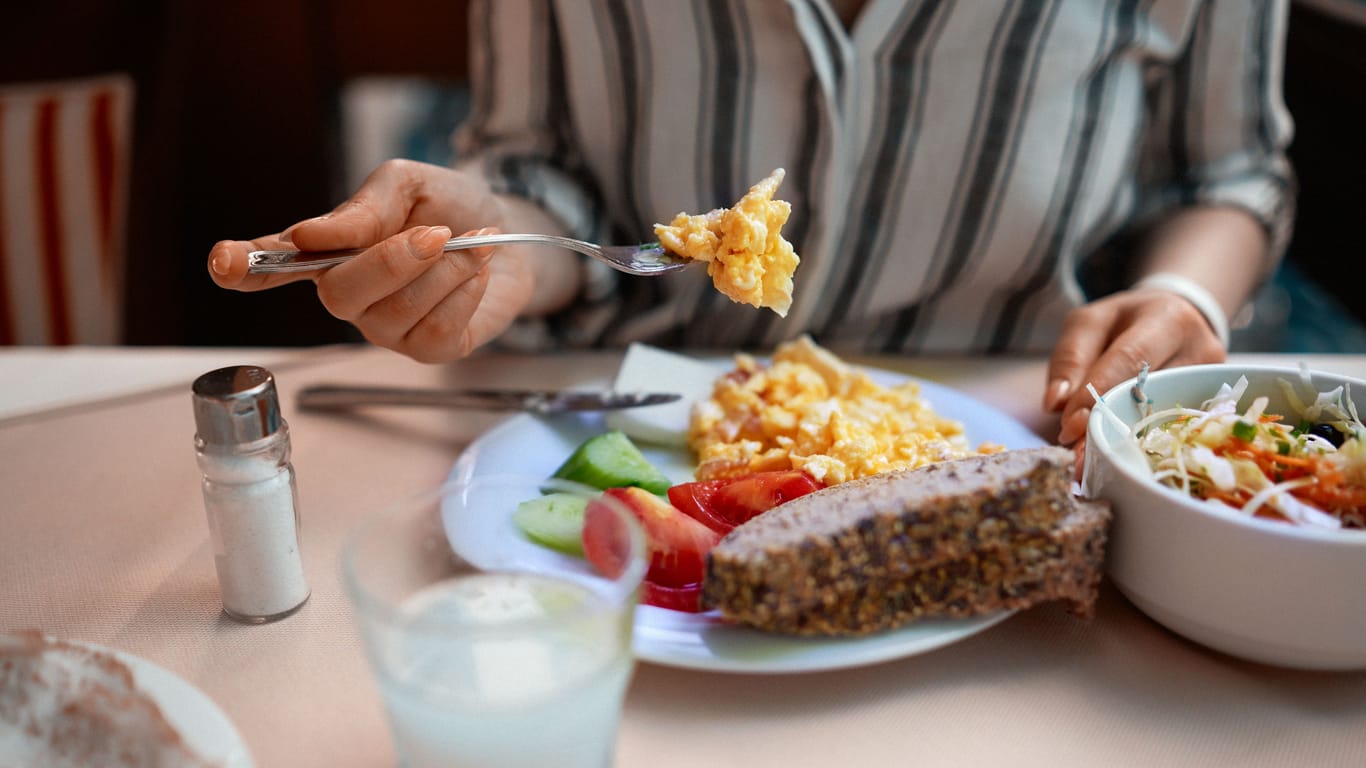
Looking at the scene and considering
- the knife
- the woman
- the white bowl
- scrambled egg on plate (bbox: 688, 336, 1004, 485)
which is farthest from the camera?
the woman

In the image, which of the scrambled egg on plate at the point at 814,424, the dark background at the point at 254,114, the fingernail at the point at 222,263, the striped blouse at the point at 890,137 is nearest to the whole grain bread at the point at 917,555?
the scrambled egg on plate at the point at 814,424

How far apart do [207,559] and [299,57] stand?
1.88 m

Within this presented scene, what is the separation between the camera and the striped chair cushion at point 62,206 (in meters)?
2.33

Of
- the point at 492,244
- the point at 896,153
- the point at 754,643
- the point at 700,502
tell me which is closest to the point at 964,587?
the point at 754,643

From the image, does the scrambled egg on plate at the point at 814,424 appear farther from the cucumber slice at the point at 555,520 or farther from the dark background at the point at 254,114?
the dark background at the point at 254,114

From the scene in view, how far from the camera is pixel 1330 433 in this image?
3.06ft

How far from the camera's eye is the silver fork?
3.06ft

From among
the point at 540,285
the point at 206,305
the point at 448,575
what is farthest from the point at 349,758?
the point at 206,305

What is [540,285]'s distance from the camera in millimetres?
1491

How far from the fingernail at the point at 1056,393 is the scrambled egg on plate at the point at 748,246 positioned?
0.36m

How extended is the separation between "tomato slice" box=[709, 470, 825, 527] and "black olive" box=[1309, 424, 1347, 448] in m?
0.48

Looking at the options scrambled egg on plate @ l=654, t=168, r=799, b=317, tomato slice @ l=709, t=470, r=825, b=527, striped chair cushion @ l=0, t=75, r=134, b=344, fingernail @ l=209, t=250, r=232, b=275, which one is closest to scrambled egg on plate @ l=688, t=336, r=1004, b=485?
tomato slice @ l=709, t=470, r=825, b=527

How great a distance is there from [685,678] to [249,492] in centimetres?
42

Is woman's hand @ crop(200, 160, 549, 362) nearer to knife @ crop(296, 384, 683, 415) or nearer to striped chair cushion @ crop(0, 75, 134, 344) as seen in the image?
knife @ crop(296, 384, 683, 415)
